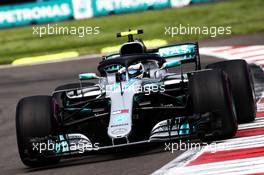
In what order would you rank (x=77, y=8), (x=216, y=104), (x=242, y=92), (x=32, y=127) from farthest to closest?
(x=77, y=8)
(x=242, y=92)
(x=32, y=127)
(x=216, y=104)

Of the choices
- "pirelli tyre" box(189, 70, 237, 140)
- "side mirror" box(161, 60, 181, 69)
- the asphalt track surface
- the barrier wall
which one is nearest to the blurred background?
the barrier wall

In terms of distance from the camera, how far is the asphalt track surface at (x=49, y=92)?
9.25 metres

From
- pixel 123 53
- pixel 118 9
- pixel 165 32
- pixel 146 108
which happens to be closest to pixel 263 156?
pixel 146 108

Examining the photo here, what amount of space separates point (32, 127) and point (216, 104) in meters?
2.11

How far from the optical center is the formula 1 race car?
32.1ft

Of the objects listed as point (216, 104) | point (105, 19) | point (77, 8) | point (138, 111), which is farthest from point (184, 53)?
point (77, 8)

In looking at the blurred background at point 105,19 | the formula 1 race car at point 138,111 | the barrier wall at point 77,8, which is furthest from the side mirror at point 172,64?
the barrier wall at point 77,8

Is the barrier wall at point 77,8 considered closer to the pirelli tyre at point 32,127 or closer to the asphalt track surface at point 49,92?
the asphalt track surface at point 49,92

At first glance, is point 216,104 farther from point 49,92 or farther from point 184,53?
point 49,92

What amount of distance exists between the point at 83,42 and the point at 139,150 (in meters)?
16.7

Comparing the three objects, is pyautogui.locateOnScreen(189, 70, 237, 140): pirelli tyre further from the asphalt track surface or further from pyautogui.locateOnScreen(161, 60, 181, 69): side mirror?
pyautogui.locateOnScreen(161, 60, 181, 69): side mirror

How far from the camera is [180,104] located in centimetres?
1066

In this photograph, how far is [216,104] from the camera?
9.74m

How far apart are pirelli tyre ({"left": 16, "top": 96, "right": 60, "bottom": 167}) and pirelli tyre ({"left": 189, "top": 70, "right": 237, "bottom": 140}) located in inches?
66.4
